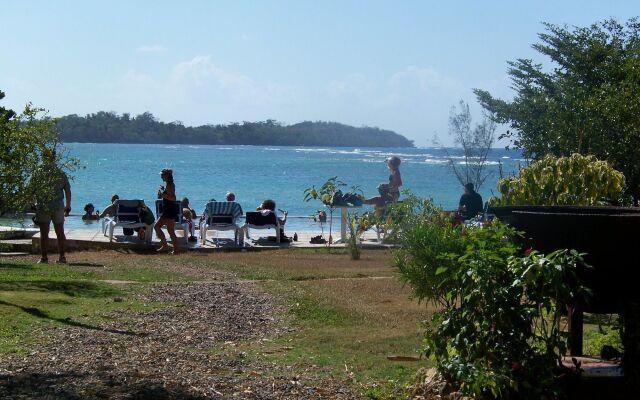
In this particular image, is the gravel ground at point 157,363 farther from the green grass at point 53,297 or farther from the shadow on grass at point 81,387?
the green grass at point 53,297

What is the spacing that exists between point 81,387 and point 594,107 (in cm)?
1098

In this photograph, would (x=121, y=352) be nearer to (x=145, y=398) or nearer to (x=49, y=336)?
(x=49, y=336)

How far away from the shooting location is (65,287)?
11.9 m

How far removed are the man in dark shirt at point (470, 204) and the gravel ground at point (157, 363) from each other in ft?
31.3

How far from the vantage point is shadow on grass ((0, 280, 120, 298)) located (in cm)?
1140

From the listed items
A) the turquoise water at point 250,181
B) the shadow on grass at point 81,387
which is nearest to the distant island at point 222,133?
the turquoise water at point 250,181

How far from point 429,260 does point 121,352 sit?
248cm

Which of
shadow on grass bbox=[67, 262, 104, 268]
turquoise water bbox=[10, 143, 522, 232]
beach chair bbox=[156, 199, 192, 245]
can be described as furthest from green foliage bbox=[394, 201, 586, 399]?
turquoise water bbox=[10, 143, 522, 232]

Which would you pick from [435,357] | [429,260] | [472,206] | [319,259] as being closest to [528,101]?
[472,206]

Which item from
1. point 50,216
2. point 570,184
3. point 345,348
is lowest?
point 345,348

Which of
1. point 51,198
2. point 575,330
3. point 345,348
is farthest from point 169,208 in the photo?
point 575,330

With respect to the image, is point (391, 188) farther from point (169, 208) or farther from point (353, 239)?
point (169, 208)

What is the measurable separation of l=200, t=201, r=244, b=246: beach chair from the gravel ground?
27.2 ft

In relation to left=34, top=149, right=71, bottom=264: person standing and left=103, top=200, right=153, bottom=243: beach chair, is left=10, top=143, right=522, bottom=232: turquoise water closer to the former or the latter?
left=103, top=200, right=153, bottom=243: beach chair
